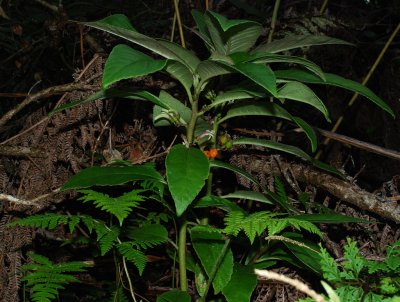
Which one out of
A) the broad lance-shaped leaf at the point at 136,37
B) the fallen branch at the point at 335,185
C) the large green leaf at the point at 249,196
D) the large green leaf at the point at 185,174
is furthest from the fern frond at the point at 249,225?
the fallen branch at the point at 335,185

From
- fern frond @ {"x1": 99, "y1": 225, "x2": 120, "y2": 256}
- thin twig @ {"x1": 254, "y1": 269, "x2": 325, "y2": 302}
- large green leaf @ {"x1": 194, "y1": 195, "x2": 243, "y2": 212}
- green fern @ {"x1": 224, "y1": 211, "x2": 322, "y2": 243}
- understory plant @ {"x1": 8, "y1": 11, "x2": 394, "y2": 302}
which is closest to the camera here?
thin twig @ {"x1": 254, "y1": 269, "x2": 325, "y2": 302}

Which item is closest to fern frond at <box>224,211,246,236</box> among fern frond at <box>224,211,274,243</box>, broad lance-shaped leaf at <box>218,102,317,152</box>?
fern frond at <box>224,211,274,243</box>

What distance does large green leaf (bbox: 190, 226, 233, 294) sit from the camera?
1199 millimetres

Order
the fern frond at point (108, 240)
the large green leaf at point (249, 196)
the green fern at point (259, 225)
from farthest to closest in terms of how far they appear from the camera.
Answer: the large green leaf at point (249, 196)
the fern frond at point (108, 240)
the green fern at point (259, 225)

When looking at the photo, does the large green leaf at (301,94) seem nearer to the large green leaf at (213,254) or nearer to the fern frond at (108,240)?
the large green leaf at (213,254)

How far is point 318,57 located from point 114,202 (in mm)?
1541

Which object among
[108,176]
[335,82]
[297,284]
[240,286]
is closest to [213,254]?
[240,286]

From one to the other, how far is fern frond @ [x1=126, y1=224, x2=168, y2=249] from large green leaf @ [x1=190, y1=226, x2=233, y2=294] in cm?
10

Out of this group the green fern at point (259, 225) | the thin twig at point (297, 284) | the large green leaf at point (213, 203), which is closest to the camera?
the thin twig at point (297, 284)

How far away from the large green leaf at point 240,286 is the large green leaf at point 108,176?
344 millimetres

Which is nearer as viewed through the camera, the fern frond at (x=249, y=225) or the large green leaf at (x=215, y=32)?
the fern frond at (x=249, y=225)

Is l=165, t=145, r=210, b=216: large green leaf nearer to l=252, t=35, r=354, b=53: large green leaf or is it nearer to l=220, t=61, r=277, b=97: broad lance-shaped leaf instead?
l=220, t=61, r=277, b=97: broad lance-shaped leaf

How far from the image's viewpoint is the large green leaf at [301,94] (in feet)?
4.14

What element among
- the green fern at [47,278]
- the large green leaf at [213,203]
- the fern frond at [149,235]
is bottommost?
the green fern at [47,278]
